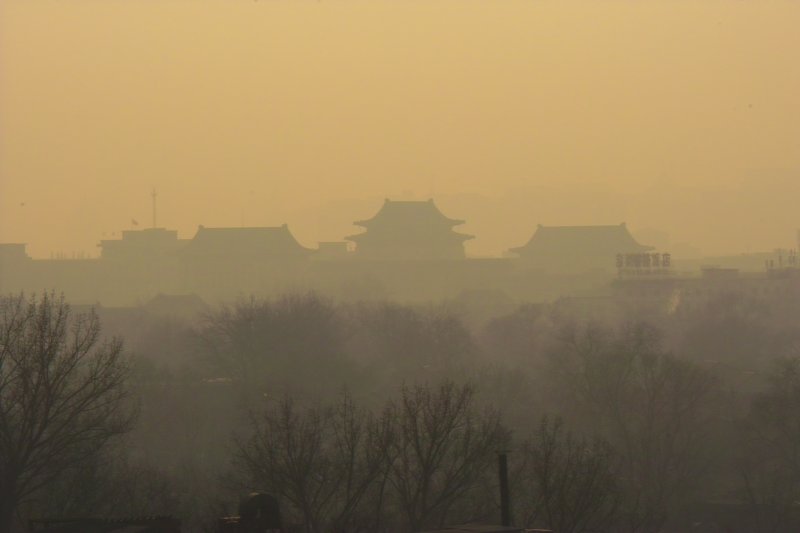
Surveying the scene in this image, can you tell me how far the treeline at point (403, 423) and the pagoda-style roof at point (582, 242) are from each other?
1682 inches

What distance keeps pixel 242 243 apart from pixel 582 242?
64.4 ft

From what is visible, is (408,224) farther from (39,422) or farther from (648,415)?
(39,422)

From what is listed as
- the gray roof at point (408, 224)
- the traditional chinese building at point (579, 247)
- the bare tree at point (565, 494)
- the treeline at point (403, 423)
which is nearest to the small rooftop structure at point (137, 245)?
the gray roof at point (408, 224)

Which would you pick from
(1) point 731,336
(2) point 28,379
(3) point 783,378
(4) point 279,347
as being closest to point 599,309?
(1) point 731,336

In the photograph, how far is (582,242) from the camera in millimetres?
100000

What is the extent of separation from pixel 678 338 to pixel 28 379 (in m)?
36.6

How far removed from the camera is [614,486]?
2461 centimetres

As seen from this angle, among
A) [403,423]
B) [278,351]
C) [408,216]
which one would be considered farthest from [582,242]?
[403,423]

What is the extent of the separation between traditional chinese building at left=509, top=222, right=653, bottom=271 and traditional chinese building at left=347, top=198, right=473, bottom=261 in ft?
17.1

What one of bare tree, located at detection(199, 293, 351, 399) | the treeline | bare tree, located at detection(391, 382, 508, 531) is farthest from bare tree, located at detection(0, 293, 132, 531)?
bare tree, located at detection(199, 293, 351, 399)

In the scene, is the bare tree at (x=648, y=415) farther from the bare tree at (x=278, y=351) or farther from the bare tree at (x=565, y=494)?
the bare tree at (x=278, y=351)

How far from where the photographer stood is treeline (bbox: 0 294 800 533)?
857 inches

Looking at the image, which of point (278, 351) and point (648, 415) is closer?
point (648, 415)

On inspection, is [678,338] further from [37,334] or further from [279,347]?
[37,334]
